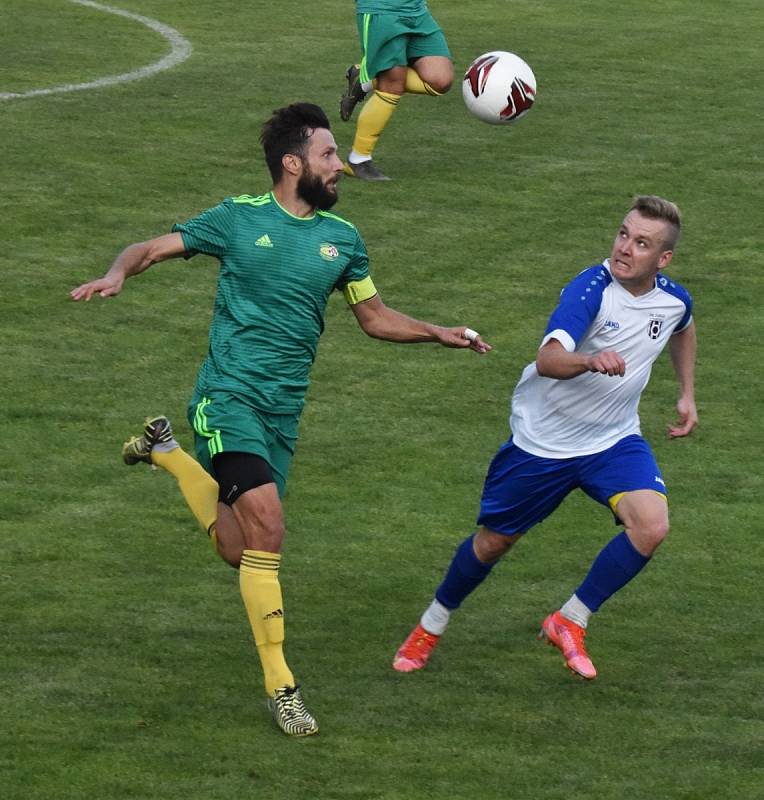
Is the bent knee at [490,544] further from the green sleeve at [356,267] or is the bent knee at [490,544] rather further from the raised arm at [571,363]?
the green sleeve at [356,267]

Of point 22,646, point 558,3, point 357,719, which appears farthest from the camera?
point 558,3

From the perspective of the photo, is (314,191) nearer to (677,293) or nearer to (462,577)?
(677,293)

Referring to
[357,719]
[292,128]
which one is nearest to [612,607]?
[357,719]

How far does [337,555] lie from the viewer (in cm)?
866

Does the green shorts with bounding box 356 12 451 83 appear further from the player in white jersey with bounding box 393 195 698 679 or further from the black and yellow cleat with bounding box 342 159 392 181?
the player in white jersey with bounding box 393 195 698 679

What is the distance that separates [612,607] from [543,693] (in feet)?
3.57

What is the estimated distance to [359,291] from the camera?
7453mm

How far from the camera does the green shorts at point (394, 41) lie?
13906 millimetres

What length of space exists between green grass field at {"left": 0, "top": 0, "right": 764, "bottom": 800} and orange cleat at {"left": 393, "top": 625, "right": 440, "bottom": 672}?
12 cm

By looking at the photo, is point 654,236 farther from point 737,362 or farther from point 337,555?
point 737,362

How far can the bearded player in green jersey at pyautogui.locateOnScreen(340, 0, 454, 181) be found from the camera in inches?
548

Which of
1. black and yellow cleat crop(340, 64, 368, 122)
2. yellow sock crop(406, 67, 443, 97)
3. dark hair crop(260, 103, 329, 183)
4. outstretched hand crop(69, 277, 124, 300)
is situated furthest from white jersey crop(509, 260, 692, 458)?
black and yellow cleat crop(340, 64, 368, 122)

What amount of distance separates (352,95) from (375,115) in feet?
3.11

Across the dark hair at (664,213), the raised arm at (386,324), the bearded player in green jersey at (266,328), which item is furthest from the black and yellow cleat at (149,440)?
the dark hair at (664,213)
